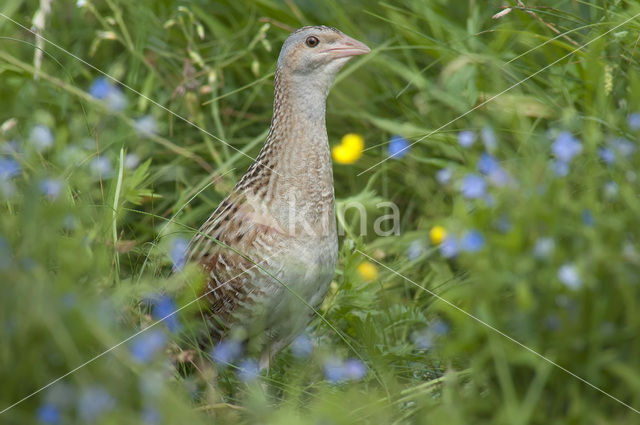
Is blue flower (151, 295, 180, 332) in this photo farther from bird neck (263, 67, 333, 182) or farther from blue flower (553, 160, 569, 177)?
blue flower (553, 160, 569, 177)

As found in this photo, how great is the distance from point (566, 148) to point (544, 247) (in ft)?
1.61

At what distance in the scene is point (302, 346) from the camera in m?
2.97

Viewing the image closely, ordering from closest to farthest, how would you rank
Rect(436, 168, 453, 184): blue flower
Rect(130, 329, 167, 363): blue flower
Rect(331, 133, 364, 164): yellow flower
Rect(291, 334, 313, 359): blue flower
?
Rect(130, 329, 167, 363): blue flower < Rect(291, 334, 313, 359): blue flower < Rect(436, 168, 453, 184): blue flower < Rect(331, 133, 364, 164): yellow flower

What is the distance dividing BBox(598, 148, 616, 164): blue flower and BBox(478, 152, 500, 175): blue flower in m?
0.28

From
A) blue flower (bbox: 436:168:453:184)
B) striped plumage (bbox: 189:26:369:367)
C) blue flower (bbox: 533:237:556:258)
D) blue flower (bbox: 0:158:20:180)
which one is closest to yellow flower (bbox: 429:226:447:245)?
blue flower (bbox: 436:168:453:184)

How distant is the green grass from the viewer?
188 centimetres

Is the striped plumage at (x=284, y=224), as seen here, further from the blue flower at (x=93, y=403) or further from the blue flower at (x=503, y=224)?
the blue flower at (x=93, y=403)

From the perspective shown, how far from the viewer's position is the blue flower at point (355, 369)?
245cm

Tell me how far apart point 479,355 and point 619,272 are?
1.25 feet

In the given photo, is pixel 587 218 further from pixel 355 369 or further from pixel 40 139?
pixel 40 139

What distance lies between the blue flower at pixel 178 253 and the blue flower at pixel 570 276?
1156 mm

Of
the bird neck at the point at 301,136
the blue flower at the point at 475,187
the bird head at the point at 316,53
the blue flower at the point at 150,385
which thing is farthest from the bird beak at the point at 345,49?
the blue flower at the point at 150,385

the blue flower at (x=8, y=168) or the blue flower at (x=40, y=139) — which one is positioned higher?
the blue flower at (x=8, y=168)

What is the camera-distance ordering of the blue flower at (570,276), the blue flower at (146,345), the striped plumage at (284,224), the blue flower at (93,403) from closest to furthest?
1. the blue flower at (93,403)
2. the blue flower at (146,345)
3. the blue flower at (570,276)
4. the striped plumage at (284,224)
